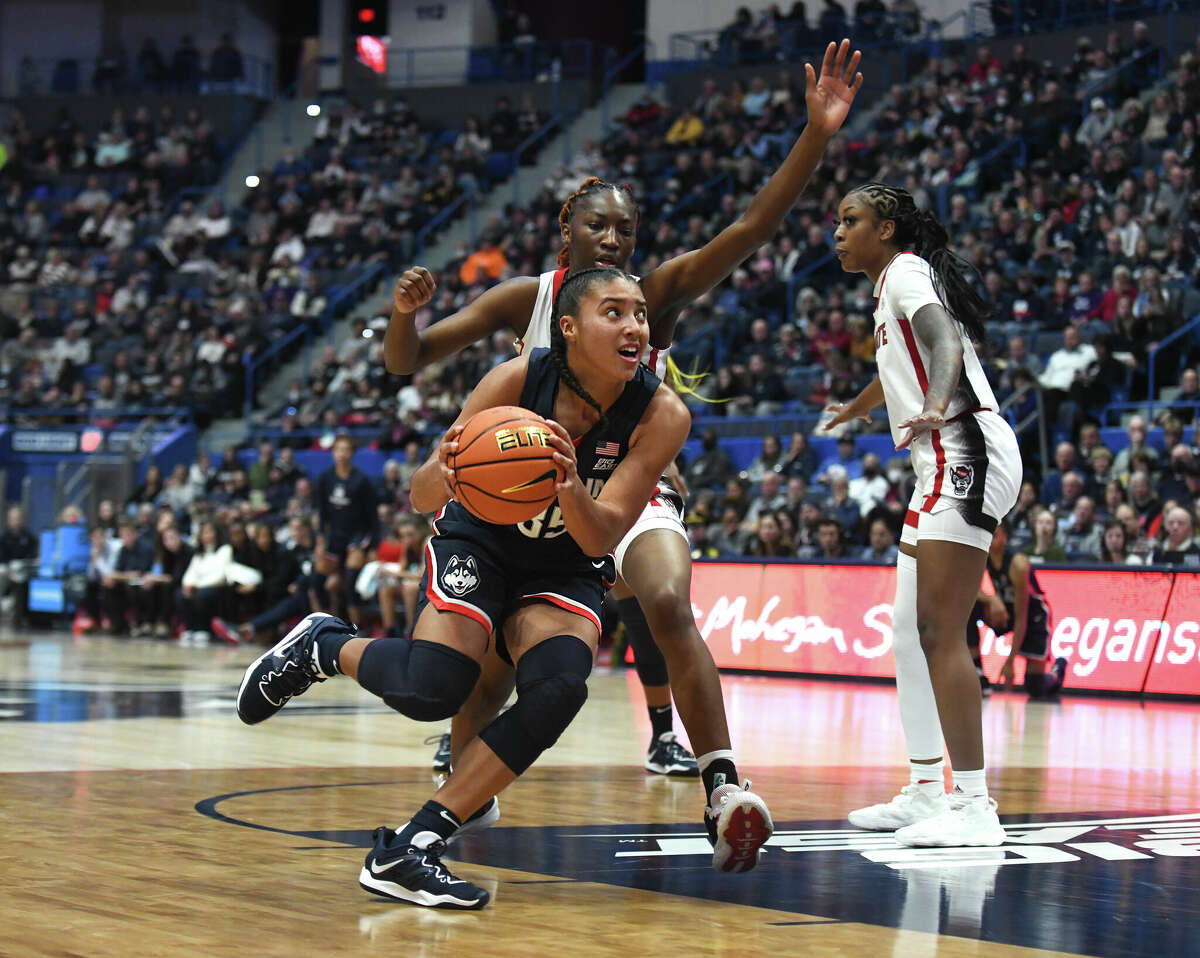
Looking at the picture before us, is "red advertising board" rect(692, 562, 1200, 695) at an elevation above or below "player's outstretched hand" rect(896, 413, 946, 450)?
below

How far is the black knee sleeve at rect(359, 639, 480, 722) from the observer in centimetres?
396

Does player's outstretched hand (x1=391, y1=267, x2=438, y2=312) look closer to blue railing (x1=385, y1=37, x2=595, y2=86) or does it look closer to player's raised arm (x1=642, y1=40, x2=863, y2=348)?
player's raised arm (x1=642, y1=40, x2=863, y2=348)

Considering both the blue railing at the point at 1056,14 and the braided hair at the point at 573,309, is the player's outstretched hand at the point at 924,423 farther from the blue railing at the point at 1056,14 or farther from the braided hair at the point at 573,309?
the blue railing at the point at 1056,14

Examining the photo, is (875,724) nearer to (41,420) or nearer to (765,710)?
(765,710)

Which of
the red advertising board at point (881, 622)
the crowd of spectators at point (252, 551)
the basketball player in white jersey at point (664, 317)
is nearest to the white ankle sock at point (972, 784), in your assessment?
the basketball player in white jersey at point (664, 317)

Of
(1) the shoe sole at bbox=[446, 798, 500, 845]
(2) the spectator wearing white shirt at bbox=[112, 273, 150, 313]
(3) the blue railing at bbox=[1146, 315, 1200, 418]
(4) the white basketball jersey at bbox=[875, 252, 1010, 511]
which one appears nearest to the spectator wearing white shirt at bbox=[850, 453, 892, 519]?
(3) the blue railing at bbox=[1146, 315, 1200, 418]

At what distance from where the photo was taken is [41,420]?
23141 millimetres

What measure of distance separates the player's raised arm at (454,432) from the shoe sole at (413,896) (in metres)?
0.97

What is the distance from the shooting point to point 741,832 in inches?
158

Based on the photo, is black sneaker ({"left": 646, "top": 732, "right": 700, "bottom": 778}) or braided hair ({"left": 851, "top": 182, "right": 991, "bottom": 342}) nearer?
braided hair ({"left": 851, "top": 182, "right": 991, "bottom": 342})

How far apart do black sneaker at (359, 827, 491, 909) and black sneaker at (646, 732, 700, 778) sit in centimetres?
263

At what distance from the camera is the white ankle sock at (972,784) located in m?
4.79

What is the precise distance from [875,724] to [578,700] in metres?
5.19

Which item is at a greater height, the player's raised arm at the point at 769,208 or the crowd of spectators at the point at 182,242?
the crowd of spectators at the point at 182,242
